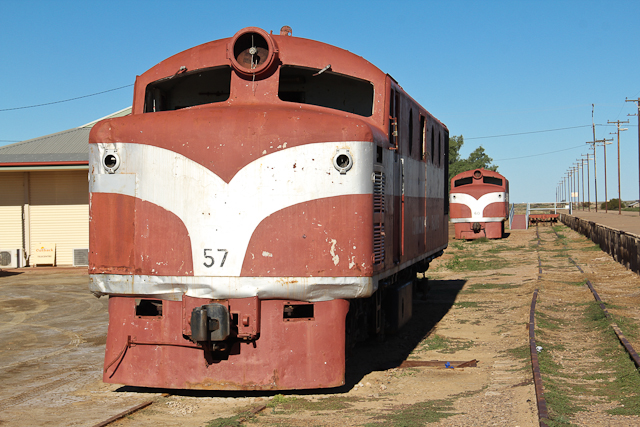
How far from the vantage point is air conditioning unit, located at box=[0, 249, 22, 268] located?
955 inches

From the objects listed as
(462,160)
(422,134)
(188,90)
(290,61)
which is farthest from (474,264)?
(462,160)

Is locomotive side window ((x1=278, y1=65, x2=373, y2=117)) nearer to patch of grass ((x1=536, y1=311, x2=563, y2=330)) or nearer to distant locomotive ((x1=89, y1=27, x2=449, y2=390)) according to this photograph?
distant locomotive ((x1=89, y1=27, x2=449, y2=390))

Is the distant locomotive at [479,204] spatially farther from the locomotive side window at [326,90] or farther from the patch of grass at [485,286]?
the locomotive side window at [326,90]

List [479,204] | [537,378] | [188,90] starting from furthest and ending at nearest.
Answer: [479,204] < [188,90] < [537,378]

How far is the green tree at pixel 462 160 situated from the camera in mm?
104562

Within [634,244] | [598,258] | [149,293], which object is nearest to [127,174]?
[149,293]

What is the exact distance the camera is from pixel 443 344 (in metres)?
10.2

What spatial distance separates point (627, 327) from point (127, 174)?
26.8ft

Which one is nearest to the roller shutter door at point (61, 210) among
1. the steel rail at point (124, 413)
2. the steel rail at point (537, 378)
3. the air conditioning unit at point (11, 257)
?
the air conditioning unit at point (11, 257)

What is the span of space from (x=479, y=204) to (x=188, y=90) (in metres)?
27.1

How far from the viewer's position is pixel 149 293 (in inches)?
259

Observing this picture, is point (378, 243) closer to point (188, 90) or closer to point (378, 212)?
point (378, 212)

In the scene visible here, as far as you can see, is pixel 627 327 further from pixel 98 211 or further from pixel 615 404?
pixel 98 211

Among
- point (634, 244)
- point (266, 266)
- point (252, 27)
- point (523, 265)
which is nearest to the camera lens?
point (266, 266)
